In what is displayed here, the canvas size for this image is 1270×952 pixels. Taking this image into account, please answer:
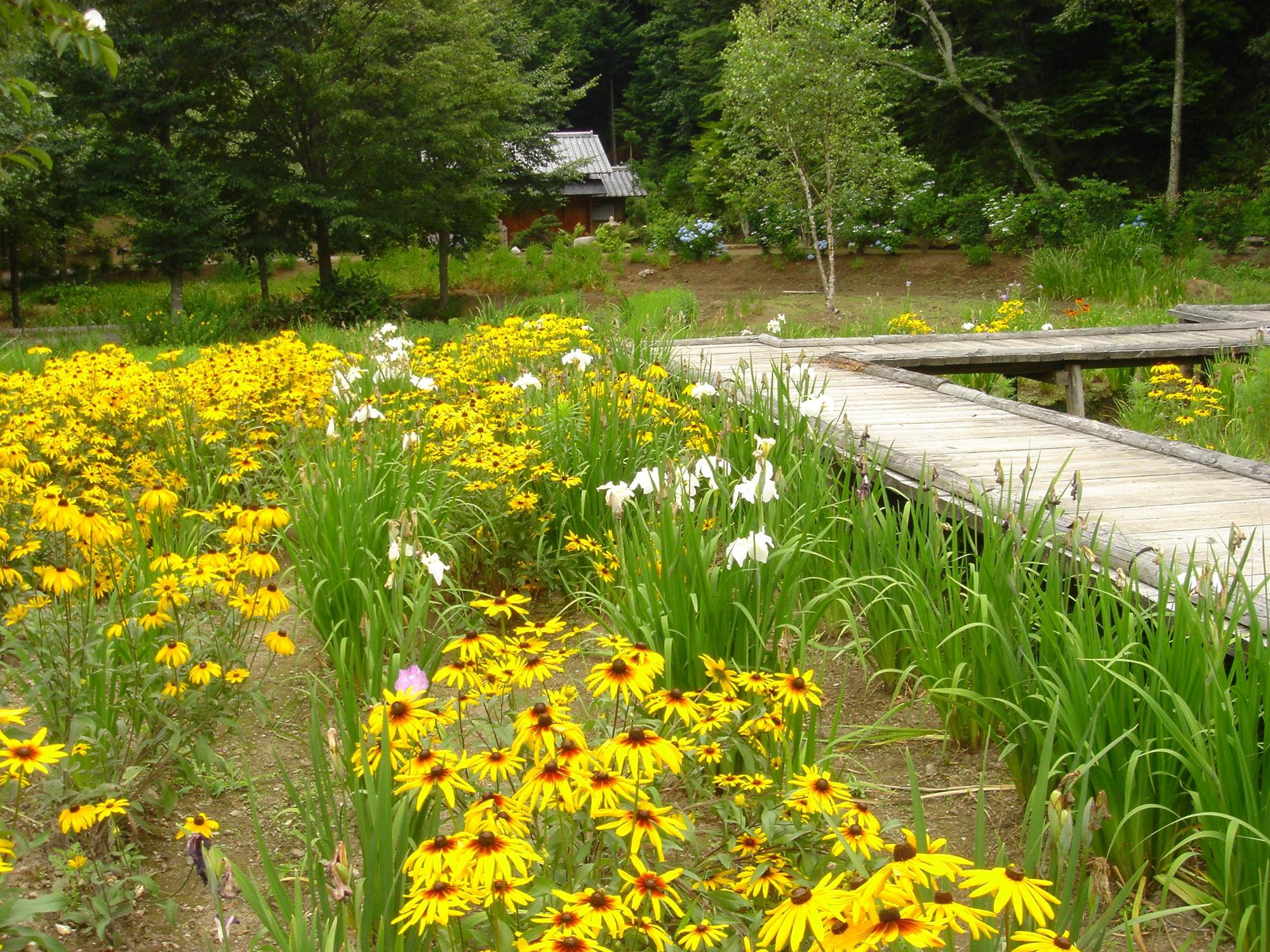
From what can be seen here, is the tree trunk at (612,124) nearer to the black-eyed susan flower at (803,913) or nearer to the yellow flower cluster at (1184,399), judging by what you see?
the yellow flower cluster at (1184,399)

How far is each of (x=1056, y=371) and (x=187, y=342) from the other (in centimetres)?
1008

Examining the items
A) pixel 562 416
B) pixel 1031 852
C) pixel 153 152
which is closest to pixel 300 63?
pixel 153 152

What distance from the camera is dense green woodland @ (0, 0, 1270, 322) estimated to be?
44.8 feet

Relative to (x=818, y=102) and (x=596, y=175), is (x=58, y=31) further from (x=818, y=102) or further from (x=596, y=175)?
(x=596, y=175)

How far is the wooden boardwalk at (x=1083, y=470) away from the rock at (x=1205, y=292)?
26.7 ft

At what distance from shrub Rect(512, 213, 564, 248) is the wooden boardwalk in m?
20.9

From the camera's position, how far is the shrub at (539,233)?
25.5m

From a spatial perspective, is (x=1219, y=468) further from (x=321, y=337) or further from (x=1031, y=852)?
(x=321, y=337)

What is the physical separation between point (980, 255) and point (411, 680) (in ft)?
56.0

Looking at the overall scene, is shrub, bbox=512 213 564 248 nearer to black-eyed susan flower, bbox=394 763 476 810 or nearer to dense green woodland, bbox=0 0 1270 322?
dense green woodland, bbox=0 0 1270 322

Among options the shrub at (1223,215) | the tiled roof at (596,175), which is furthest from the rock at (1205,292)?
the tiled roof at (596,175)

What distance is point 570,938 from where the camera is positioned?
1101mm

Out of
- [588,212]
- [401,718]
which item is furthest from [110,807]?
[588,212]

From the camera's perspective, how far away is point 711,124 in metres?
23.3
